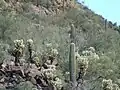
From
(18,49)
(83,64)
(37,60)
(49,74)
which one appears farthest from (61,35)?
(83,64)

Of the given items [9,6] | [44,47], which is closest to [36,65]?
[44,47]

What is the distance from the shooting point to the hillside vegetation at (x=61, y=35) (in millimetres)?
15594

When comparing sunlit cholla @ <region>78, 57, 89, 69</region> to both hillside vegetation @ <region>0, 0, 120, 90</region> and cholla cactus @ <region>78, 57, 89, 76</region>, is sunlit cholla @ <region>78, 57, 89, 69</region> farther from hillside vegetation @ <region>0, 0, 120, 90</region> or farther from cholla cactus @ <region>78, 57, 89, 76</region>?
hillside vegetation @ <region>0, 0, 120, 90</region>

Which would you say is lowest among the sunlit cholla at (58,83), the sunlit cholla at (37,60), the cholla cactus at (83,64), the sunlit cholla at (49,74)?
the sunlit cholla at (58,83)

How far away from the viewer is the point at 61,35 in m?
20.7

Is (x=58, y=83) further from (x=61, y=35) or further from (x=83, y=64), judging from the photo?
(x=61, y=35)

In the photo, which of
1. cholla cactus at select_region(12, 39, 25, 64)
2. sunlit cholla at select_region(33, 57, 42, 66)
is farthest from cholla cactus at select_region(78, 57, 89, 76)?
cholla cactus at select_region(12, 39, 25, 64)

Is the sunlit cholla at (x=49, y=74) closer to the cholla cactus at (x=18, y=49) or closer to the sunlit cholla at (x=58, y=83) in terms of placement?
the sunlit cholla at (x=58, y=83)

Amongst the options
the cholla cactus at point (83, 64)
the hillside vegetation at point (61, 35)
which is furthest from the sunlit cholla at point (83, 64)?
the hillside vegetation at point (61, 35)

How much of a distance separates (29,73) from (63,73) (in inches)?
62.3

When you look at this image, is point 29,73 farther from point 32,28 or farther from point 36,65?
point 32,28

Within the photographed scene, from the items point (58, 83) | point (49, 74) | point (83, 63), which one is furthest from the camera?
point (49, 74)

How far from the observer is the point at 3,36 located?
18344 millimetres

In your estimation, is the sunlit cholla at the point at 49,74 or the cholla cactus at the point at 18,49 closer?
the sunlit cholla at the point at 49,74
